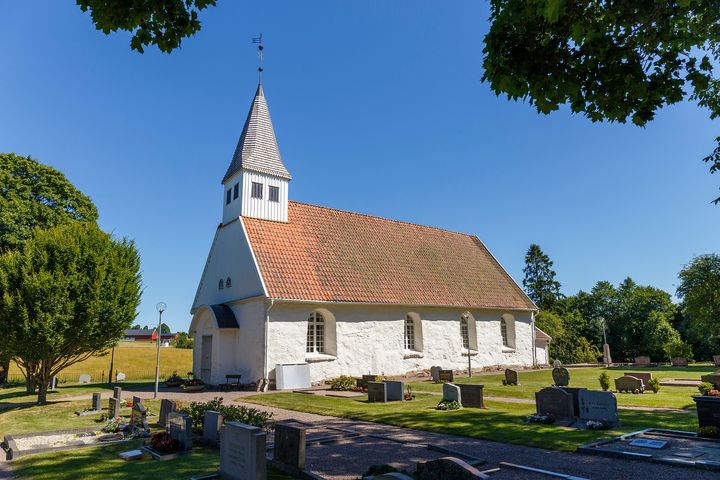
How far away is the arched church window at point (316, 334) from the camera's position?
77.8 ft

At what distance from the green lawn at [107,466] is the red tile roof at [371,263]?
38.8ft

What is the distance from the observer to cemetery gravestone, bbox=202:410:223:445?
10305mm

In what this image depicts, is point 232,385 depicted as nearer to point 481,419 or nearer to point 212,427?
point 212,427

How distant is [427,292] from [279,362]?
10.4 meters

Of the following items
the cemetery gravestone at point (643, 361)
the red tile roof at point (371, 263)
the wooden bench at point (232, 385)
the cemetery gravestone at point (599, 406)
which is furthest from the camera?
the cemetery gravestone at point (643, 361)

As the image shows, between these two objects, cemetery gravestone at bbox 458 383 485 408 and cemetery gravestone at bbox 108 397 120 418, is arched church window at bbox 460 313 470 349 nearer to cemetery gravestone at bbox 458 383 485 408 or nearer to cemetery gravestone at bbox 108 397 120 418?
cemetery gravestone at bbox 458 383 485 408

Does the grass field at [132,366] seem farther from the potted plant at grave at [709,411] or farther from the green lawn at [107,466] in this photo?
the potted plant at grave at [709,411]

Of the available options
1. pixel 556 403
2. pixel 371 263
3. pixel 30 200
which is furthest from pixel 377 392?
pixel 30 200

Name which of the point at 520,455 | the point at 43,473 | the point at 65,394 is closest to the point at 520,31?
the point at 520,455

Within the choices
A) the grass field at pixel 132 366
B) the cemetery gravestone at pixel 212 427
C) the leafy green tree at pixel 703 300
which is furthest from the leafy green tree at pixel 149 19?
the leafy green tree at pixel 703 300

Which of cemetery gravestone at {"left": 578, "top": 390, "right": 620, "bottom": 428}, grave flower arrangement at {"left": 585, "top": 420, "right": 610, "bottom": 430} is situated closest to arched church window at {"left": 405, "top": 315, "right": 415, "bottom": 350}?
cemetery gravestone at {"left": 578, "top": 390, "right": 620, "bottom": 428}

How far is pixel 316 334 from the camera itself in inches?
947

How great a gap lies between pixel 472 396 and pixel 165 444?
954 cm

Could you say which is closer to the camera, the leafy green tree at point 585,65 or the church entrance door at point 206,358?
the leafy green tree at point 585,65
